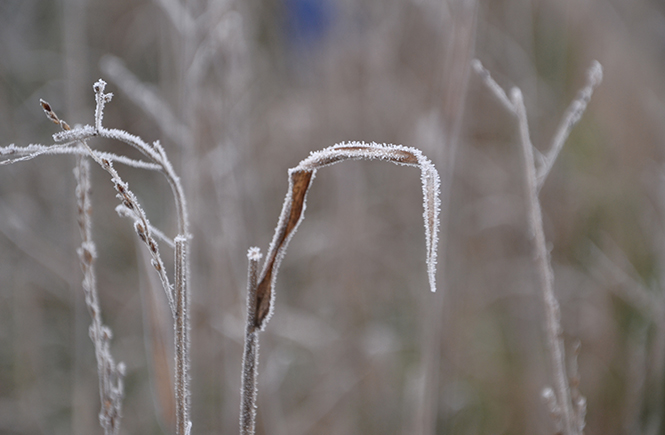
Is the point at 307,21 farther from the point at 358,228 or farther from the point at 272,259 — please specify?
the point at 272,259

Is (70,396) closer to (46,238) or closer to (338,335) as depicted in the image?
(46,238)

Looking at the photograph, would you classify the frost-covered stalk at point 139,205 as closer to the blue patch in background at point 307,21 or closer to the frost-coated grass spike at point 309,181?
the frost-coated grass spike at point 309,181

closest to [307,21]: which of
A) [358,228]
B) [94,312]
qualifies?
[358,228]

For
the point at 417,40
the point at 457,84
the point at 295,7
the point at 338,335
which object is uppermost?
the point at 295,7

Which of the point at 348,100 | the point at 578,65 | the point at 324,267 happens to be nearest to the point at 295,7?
the point at 348,100

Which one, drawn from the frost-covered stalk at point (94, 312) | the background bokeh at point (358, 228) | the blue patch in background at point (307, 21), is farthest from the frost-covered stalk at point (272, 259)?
the blue patch in background at point (307, 21)

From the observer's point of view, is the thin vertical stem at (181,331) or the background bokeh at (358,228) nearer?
the thin vertical stem at (181,331)

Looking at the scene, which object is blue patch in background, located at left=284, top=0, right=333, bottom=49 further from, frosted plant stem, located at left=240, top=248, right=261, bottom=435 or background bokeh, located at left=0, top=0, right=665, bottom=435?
frosted plant stem, located at left=240, top=248, right=261, bottom=435
